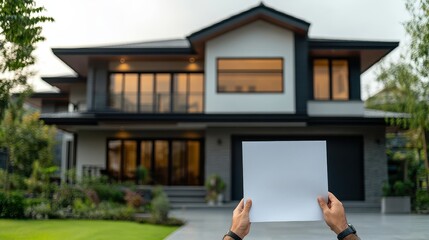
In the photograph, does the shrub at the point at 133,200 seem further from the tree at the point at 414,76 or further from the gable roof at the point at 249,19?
the tree at the point at 414,76

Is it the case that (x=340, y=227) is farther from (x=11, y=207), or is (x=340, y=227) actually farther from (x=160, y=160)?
(x=160, y=160)

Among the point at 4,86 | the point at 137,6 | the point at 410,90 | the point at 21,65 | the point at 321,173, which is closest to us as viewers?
the point at 321,173

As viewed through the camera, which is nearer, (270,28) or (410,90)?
(410,90)

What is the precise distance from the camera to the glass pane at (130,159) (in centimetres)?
2095

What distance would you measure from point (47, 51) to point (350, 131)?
484 inches

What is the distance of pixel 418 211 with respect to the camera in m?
16.5

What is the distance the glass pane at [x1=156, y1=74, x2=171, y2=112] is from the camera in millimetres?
20141

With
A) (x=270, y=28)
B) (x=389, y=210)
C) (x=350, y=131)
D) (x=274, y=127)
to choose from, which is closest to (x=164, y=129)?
(x=274, y=127)

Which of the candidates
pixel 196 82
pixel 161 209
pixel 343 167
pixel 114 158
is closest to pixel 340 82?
pixel 343 167

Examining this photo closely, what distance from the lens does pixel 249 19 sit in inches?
766

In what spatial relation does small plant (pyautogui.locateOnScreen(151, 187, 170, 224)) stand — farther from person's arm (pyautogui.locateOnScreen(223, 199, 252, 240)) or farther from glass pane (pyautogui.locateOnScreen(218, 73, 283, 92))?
person's arm (pyautogui.locateOnScreen(223, 199, 252, 240))

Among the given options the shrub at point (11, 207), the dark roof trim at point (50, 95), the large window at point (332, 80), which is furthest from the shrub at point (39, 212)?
the dark roof trim at point (50, 95)

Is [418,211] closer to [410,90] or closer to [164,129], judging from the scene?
[410,90]

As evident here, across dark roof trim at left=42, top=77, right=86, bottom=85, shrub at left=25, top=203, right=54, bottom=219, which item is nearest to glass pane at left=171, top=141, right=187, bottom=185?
dark roof trim at left=42, top=77, right=86, bottom=85
